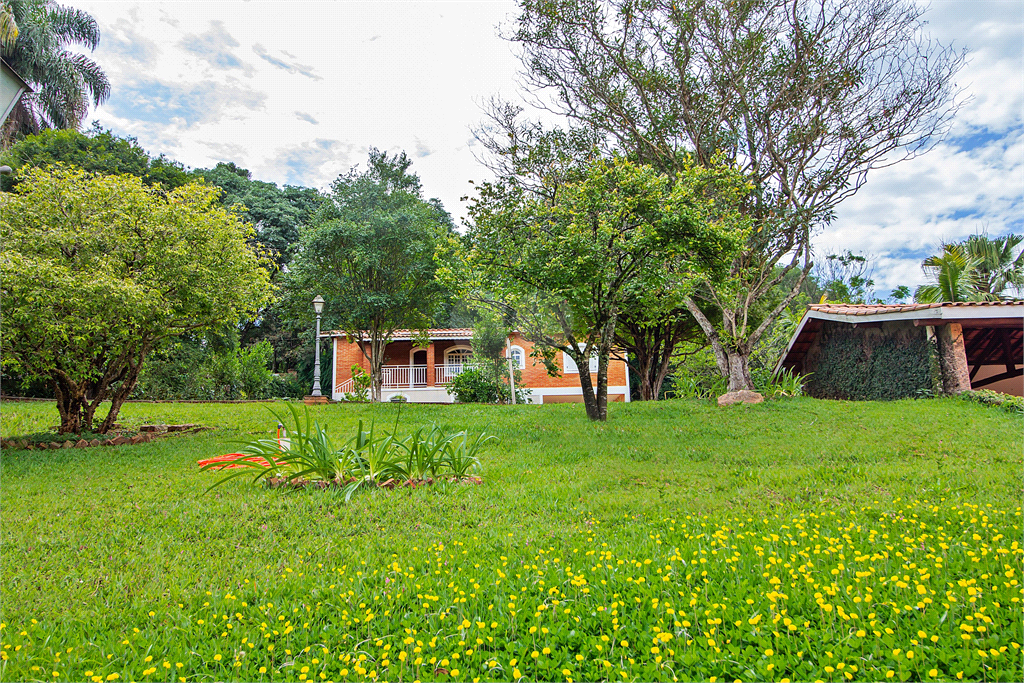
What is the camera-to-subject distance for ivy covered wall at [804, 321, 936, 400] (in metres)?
12.2

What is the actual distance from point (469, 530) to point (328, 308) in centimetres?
1477

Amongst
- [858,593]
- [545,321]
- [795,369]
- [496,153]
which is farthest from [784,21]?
[858,593]

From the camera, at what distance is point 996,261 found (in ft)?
57.7

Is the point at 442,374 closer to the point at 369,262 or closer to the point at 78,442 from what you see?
the point at 369,262

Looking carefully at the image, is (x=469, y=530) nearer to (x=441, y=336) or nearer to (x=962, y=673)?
(x=962, y=673)

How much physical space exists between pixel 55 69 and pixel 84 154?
3.59 m

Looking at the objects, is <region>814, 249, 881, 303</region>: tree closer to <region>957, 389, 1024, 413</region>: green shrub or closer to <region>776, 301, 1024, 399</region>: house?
<region>776, 301, 1024, 399</region>: house

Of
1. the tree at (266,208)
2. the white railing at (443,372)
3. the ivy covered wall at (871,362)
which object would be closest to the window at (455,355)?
the white railing at (443,372)

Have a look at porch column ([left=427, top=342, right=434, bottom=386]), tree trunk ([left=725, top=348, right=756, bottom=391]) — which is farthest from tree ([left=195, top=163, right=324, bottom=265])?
tree trunk ([left=725, top=348, right=756, bottom=391])

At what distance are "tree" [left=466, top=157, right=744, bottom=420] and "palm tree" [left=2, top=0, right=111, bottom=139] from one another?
21984 millimetres

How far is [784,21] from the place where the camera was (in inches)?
512

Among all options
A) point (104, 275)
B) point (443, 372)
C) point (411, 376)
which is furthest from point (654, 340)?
point (104, 275)

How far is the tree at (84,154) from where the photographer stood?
2111 cm

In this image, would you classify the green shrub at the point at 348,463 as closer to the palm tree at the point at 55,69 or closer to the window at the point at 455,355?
the window at the point at 455,355
